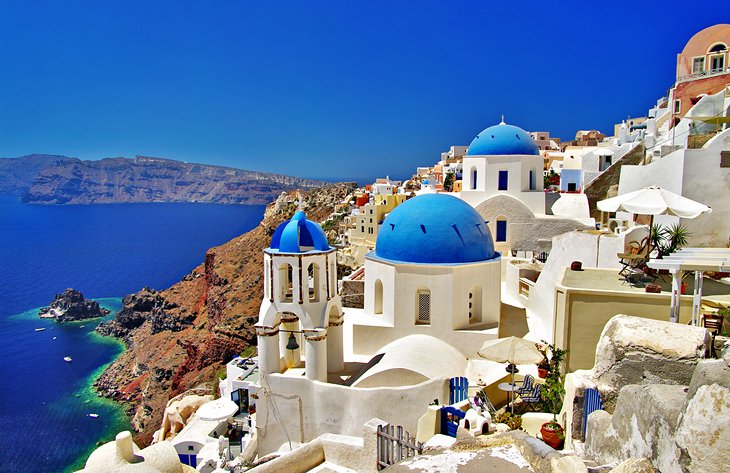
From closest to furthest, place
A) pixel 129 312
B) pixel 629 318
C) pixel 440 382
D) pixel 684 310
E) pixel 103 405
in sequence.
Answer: pixel 629 318 < pixel 684 310 < pixel 440 382 < pixel 103 405 < pixel 129 312

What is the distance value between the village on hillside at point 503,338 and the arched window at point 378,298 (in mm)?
42

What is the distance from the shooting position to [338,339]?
13508mm

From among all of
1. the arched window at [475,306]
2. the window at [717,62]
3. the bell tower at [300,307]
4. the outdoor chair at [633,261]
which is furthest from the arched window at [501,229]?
the window at [717,62]

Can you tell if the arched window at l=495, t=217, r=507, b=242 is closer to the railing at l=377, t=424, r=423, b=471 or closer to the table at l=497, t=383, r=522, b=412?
the table at l=497, t=383, r=522, b=412

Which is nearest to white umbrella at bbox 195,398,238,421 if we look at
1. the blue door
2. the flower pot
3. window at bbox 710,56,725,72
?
the blue door

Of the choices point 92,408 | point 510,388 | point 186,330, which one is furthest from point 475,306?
point 186,330

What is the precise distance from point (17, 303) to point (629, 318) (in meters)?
87.8

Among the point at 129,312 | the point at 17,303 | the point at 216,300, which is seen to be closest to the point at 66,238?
the point at 17,303

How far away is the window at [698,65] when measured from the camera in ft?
96.6

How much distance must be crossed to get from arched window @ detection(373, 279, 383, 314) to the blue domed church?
187 millimetres

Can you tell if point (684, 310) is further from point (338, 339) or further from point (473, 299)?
point (338, 339)

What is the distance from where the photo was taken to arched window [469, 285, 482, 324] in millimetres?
14188

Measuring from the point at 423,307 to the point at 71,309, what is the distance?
62716mm

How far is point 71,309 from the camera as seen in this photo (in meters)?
63.8
